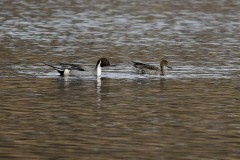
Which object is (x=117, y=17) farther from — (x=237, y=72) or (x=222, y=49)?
(x=237, y=72)

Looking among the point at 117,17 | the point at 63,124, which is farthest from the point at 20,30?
the point at 63,124

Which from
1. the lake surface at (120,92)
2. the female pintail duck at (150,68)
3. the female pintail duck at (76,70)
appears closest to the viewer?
the lake surface at (120,92)

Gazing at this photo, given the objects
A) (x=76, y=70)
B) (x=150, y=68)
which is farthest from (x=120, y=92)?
(x=150, y=68)

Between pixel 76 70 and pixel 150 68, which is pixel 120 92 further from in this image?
pixel 150 68

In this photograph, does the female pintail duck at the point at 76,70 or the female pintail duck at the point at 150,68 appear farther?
the female pintail duck at the point at 150,68

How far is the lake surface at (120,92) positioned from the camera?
18078 mm

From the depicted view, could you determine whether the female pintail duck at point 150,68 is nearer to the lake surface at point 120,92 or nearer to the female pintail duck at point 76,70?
the lake surface at point 120,92

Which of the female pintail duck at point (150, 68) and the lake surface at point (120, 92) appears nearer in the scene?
the lake surface at point (120, 92)

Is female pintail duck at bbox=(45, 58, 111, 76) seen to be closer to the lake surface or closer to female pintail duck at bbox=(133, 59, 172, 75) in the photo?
the lake surface

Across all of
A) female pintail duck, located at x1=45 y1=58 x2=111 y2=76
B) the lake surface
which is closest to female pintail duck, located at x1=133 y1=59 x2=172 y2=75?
the lake surface

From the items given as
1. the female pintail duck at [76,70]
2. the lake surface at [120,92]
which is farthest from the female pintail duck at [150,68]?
the female pintail duck at [76,70]

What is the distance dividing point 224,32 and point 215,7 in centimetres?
1890

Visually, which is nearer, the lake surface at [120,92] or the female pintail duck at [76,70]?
the lake surface at [120,92]

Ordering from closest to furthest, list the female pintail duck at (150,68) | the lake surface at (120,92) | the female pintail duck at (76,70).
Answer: the lake surface at (120,92), the female pintail duck at (76,70), the female pintail duck at (150,68)
